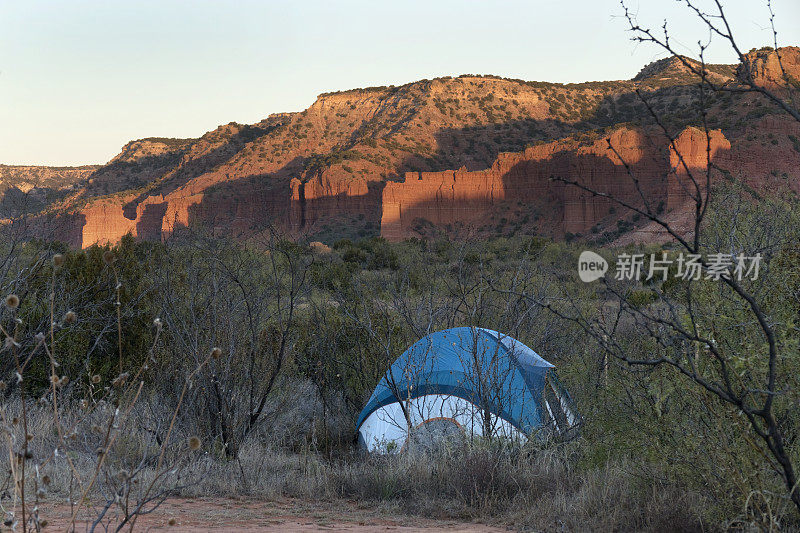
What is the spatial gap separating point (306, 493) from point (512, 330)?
3578 millimetres

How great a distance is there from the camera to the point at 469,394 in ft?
23.2

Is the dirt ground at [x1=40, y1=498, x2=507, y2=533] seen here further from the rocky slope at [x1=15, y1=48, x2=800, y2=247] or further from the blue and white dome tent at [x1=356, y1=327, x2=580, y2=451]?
the rocky slope at [x1=15, y1=48, x2=800, y2=247]

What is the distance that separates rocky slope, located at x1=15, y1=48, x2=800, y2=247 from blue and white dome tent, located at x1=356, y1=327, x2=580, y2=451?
124 feet

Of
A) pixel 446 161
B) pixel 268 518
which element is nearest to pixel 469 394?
pixel 268 518

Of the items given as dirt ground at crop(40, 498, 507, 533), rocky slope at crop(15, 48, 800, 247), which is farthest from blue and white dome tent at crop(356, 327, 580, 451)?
rocky slope at crop(15, 48, 800, 247)

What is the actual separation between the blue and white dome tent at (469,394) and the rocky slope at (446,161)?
37.8 metres

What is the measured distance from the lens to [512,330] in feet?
28.3

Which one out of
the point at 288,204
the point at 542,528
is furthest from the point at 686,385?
the point at 288,204

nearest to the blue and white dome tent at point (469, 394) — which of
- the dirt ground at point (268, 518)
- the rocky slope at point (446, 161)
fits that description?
the dirt ground at point (268, 518)

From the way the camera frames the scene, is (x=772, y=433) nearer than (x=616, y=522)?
Yes

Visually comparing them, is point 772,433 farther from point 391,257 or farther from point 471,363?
point 391,257

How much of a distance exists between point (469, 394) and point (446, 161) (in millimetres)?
69431

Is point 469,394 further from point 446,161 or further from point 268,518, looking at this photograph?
point 446,161

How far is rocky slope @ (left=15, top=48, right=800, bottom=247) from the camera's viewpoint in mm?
56094
